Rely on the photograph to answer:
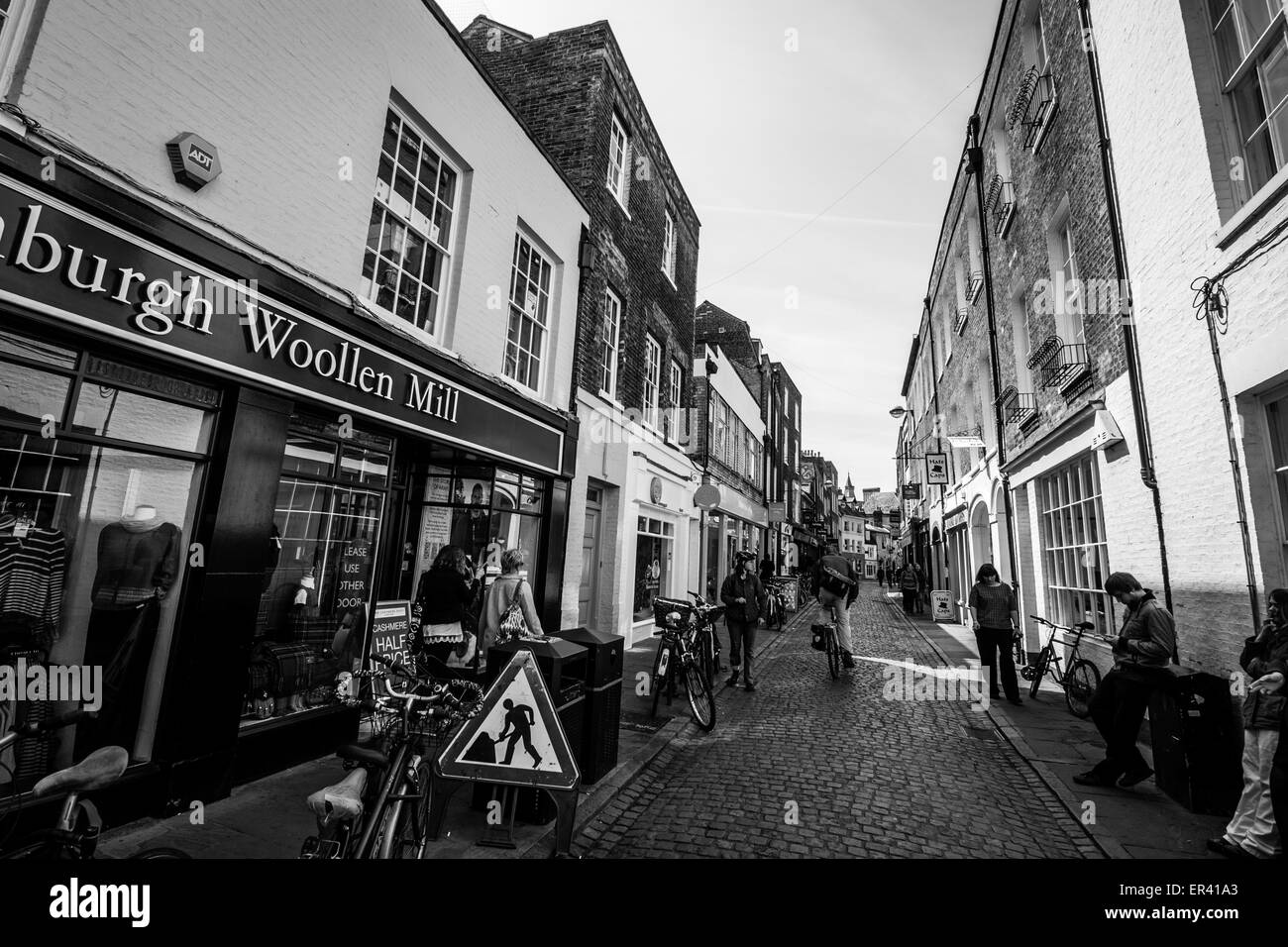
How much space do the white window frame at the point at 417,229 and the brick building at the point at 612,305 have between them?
9.39 ft

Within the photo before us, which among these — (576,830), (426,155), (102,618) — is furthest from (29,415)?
(426,155)

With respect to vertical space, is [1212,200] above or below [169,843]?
above

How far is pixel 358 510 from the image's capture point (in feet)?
18.5

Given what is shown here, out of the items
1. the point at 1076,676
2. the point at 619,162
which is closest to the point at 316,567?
the point at 1076,676

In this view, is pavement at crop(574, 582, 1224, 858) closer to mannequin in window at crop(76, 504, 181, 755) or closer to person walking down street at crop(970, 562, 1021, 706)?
person walking down street at crop(970, 562, 1021, 706)

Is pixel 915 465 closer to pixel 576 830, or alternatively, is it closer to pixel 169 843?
pixel 576 830

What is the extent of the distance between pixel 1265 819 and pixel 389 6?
9.57 metres

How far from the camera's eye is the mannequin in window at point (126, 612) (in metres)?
3.66

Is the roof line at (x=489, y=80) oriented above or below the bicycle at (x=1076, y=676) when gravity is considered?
above

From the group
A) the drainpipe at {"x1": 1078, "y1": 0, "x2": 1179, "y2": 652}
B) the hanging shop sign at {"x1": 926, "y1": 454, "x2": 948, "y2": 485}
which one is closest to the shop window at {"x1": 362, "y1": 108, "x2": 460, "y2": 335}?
the drainpipe at {"x1": 1078, "y1": 0, "x2": 1179, "y2": 652}

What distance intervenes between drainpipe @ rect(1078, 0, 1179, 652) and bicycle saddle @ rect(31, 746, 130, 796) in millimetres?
8435

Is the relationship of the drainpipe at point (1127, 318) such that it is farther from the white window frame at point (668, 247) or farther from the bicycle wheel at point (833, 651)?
the white window frame at point (668, 247)

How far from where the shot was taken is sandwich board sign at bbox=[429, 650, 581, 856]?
3.28 m

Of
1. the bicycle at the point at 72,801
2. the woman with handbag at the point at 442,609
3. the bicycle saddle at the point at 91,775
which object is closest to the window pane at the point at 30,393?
the bicycle at the point at 72,801
